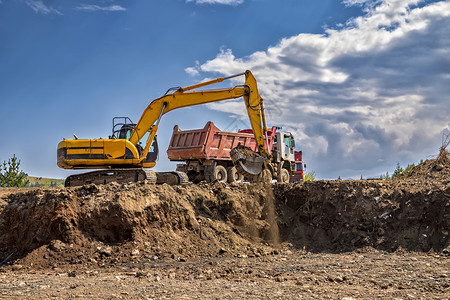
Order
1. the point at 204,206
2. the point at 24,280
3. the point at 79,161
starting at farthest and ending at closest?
the point at 79,161 < the point at 204,206 < the point at 24,280

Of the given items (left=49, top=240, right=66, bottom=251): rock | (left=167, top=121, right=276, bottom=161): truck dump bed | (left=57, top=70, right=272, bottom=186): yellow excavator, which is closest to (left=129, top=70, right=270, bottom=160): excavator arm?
(left=57, top=70, right=272, bottom=186): yellow excavator

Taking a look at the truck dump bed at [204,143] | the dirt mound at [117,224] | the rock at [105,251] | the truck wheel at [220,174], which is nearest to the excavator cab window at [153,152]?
the truck dump bed at [204,143]

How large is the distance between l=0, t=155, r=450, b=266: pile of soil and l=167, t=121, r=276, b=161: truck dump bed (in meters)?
6.60

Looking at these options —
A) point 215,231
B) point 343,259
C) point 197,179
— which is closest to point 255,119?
point 197,179

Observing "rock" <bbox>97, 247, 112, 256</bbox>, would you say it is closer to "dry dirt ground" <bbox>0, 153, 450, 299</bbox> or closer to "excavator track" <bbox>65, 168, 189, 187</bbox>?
"dry dirt ground" <bbox>0, 153, 450, 299</bbox>

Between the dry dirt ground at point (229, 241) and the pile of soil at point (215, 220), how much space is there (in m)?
0.03

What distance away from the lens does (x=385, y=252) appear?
36.6 feet

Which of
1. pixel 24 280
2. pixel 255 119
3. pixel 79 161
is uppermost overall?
pixel 255 119

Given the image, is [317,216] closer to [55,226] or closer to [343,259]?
[343,259]

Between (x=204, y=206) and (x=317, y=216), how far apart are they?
3197 mm

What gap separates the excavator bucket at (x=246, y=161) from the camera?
1630 centimetres

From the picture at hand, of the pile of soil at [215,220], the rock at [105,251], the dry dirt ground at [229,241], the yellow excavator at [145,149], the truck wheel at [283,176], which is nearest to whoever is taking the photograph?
the dry dirt ground at [229,241]

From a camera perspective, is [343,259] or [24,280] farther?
[343,259]

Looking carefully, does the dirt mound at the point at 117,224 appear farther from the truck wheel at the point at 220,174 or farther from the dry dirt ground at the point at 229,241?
the truck wheel at the point at 220,174
